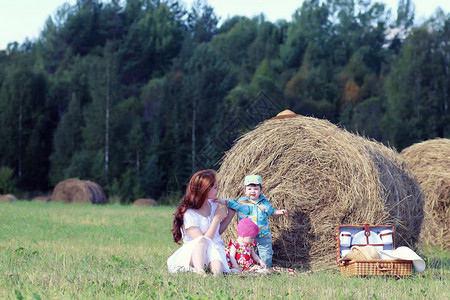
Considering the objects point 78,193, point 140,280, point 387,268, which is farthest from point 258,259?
point 78,193

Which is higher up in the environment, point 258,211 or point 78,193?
point 258,211

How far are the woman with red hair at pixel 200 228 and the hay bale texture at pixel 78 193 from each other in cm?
1463

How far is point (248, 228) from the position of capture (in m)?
6.38

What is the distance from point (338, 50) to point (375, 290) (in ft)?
142

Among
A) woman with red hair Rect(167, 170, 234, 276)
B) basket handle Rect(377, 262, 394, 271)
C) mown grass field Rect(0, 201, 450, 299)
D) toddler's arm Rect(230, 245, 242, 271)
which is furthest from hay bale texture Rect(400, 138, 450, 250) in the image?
woman with red hair Rect(167, 170, 234, 276)

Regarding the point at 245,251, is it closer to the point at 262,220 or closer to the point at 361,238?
the point at 262,220

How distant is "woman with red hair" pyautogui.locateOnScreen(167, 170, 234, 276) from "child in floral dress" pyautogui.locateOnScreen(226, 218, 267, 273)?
222 mm

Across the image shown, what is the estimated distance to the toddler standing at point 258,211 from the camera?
22.0ft

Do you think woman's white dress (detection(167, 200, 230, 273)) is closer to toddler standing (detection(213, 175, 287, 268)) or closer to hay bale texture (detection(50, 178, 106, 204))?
toddler standing (detection(213, 175, 287, 268))

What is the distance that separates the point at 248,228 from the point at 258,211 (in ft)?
1.35

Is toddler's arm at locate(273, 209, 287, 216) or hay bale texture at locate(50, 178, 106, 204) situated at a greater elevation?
toddler's arm at locate(273, 209, 287, 216)

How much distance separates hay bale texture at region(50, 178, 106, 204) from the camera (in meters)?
20.4

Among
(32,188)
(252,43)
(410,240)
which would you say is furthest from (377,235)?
(252,43)

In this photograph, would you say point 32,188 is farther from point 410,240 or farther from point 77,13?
point 410,240
